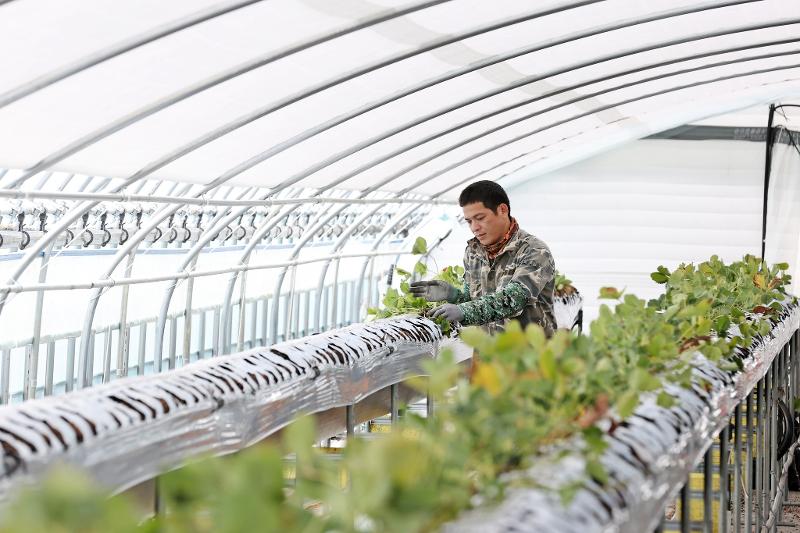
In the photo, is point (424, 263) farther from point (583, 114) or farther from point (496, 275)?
point (583, 114)

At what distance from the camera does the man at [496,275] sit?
4.59m

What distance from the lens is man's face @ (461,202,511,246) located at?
4879 millimetres

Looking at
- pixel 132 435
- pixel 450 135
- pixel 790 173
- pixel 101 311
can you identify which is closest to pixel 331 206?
pixel 450 135

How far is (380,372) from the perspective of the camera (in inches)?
141

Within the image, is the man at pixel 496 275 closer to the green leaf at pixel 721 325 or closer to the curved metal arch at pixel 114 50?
the green leaf at pixel 721 325

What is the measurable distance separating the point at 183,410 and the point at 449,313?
2256mm

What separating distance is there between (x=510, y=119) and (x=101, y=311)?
20.3 feet

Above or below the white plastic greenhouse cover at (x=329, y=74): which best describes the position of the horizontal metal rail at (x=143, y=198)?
below

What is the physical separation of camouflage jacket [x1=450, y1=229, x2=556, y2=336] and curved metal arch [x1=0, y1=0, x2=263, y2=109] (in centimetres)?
184

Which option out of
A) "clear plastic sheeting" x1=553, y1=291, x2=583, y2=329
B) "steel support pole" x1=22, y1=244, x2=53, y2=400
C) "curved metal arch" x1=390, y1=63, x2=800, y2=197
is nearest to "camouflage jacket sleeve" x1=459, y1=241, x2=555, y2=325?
"clear plastic sheeting" x1=553, y1=291, x2=583, y2=329

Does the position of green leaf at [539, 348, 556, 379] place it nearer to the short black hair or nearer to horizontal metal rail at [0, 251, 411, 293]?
the short black hair

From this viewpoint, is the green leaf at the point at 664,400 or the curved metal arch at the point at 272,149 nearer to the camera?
the green leaf at the point at 664,400

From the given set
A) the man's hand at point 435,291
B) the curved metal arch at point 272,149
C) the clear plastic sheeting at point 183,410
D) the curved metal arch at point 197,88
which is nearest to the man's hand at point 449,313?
the man's hand at point 435,291

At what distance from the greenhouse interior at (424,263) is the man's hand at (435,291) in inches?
0.6
